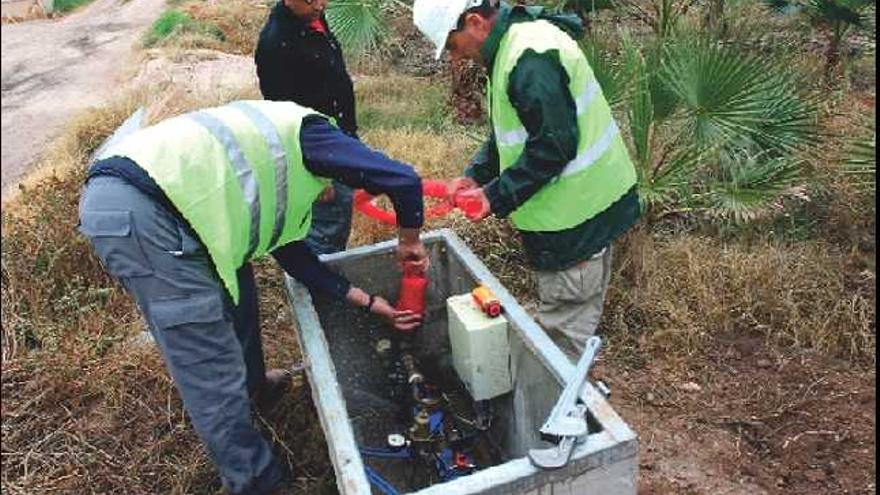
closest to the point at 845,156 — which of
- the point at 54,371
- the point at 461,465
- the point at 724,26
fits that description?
the point at 724,26

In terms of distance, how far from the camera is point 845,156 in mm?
4605

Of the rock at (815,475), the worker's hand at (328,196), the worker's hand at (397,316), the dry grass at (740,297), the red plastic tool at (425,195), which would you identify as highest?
the red plastic tool at (425,195)

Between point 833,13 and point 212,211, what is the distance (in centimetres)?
526

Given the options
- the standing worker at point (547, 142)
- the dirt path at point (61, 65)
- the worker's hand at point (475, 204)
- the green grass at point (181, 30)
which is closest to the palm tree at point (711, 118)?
the standing worker at point (547, 142)

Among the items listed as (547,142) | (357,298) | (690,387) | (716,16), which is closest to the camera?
(547,142)

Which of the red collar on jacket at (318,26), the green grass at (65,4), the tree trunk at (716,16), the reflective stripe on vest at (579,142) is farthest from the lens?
the green grass at (65,4)

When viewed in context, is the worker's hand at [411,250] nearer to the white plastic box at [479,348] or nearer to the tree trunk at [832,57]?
the white plastic box at [479,348]

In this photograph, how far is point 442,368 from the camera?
329 cm

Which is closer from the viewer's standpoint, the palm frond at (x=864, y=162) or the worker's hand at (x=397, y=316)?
the worker's hand at (x=397, y=316)

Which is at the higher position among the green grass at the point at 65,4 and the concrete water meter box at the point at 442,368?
the green grass at the point at 65,4

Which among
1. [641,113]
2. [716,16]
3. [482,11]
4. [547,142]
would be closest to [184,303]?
[547,142]

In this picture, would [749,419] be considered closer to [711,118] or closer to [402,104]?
[711,118]

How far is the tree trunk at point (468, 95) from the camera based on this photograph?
6.55 m

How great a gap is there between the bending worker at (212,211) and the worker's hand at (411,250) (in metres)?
0.07
